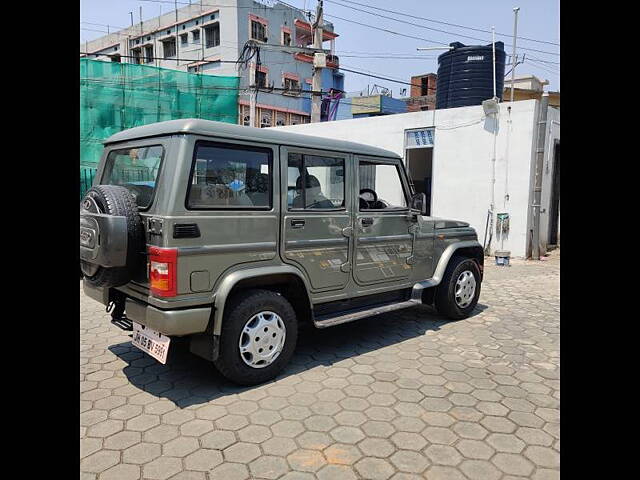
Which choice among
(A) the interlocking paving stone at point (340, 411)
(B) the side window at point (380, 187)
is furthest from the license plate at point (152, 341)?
(B) the side window at point (380, 187)

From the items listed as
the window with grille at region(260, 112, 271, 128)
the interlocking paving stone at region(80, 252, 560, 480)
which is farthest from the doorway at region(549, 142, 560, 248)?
the window with grille at region(260, 112, 271, 128)

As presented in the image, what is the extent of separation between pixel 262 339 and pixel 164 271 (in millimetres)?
964

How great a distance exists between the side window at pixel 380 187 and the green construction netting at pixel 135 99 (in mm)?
7186

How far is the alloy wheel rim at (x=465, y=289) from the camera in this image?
5.46 m

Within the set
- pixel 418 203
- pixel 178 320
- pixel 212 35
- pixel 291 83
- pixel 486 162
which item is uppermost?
pixel 212 35

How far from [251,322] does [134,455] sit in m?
1.21

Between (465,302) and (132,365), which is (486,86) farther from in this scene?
(132,365)

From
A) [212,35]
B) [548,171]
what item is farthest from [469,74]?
[212,35]

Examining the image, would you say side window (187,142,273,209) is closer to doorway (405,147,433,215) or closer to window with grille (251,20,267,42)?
doorway (405,147,433,215)

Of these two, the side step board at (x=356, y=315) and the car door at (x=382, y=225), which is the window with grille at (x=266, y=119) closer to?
the car door at (x=382, y=225)

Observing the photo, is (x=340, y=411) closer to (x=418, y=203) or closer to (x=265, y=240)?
(x=265, y=240)

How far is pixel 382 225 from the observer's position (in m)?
4.58

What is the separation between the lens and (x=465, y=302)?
18.3 feet
